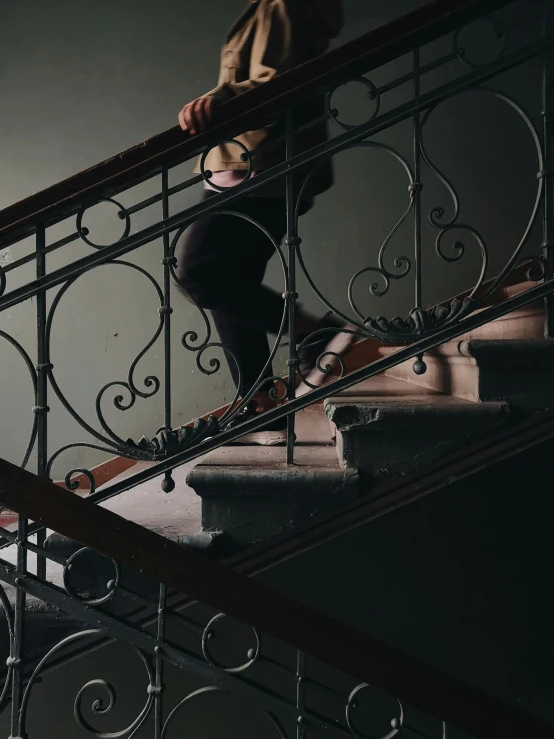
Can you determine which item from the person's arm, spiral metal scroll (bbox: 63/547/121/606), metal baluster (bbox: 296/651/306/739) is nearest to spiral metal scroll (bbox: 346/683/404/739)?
metal baluster (bbox: 296/651/306/739)

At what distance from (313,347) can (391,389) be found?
0.90 ft

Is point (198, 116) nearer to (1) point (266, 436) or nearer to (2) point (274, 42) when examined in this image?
(2) point (274, 42)

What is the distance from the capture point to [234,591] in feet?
3.79

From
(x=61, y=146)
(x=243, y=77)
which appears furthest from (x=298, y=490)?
(x=61, y=146)

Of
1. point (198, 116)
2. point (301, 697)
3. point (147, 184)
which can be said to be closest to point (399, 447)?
point (301, 697)

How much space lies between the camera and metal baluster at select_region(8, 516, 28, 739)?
143 centimetres

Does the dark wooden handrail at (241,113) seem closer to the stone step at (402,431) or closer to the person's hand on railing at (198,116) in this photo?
the person's hand on railing at (198,116)

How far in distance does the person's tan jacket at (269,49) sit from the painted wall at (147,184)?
4.91ft

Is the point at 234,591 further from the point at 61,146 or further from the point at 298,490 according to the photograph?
the point at 61,146

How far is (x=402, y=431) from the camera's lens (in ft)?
4.88

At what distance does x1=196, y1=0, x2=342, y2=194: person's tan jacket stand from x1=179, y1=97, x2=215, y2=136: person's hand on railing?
0.29 m

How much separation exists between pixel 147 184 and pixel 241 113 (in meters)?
2.20

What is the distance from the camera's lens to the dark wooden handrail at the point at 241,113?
142 cm

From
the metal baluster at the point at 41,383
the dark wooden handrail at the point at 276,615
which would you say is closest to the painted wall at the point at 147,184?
the metal baluster at the point at 41,383
